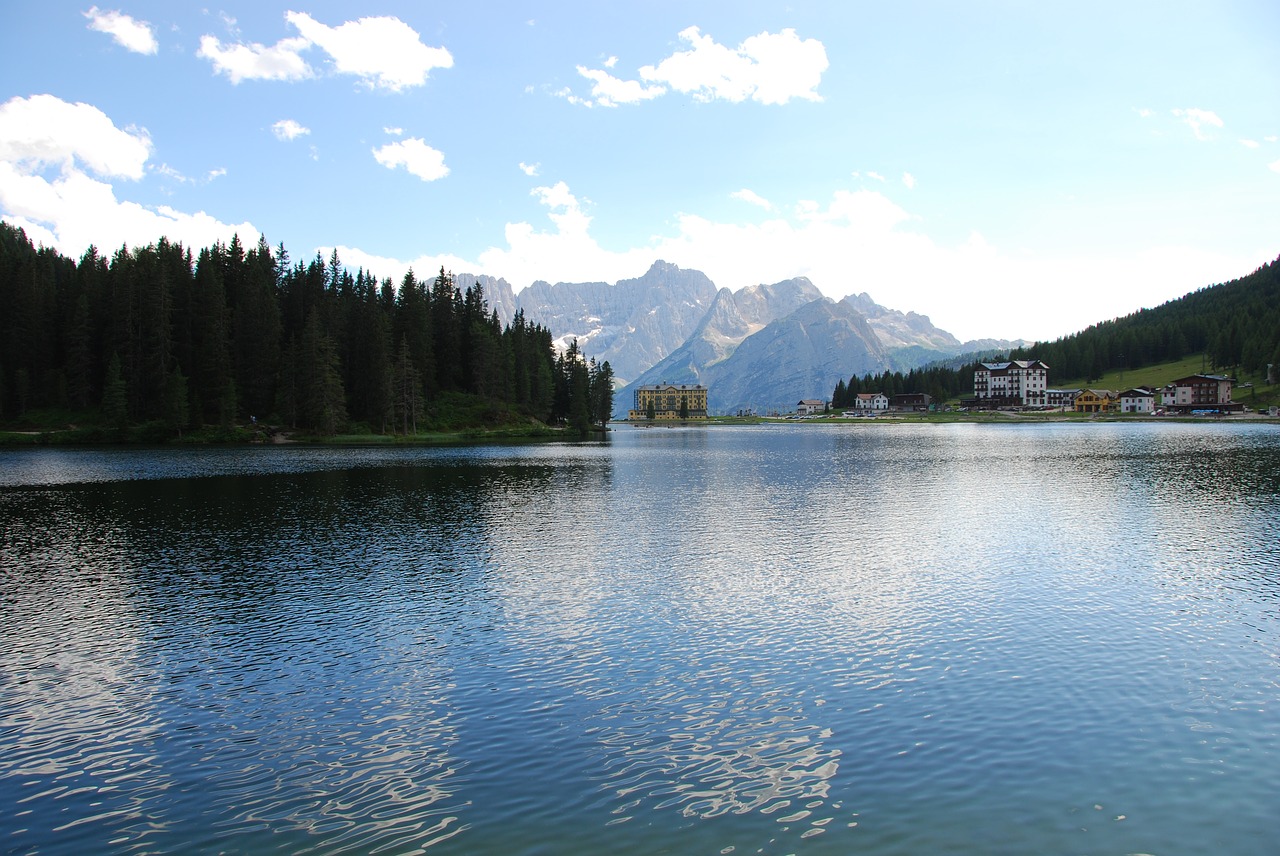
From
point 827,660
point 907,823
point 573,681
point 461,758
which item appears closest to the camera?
point 907,823

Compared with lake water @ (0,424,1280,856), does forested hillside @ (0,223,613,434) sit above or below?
above

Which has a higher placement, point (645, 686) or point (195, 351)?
point (195, 351)

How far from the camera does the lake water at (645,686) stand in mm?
16203

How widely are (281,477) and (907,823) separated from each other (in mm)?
90046

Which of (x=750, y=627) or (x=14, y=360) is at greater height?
(x=14, y=360)

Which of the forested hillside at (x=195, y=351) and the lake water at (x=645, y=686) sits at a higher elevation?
the forested hillside at (x=195, y=351)

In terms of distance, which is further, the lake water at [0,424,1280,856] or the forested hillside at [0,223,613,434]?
the forested hillside at [0,223,613,434]

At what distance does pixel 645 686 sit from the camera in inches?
945

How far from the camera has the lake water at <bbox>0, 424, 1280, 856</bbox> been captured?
53.2ft

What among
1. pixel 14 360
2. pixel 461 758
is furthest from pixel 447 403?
pixel 461 758

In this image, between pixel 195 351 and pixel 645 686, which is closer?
pixel 645 686

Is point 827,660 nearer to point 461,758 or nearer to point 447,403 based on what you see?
point 461,758

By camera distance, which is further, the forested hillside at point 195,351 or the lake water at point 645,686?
the forested hillside at point 195,351

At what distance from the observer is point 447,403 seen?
7618 inches
